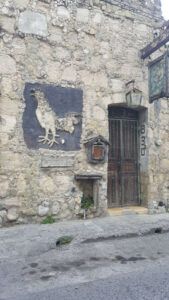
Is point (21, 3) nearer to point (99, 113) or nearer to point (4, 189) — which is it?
point (99, 113)

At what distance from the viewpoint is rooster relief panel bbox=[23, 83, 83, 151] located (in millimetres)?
4738

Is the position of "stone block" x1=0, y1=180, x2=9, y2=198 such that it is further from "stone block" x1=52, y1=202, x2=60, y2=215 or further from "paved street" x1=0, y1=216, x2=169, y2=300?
"stone block" x1=52, y1=202, x2=60, y2=215

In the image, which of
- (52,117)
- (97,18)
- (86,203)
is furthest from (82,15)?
(86,203)

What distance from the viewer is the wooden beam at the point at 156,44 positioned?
5.11 meters

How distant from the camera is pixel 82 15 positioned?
5254 millimetres

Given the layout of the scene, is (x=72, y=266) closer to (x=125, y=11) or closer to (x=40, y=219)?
(x=40, y=219)

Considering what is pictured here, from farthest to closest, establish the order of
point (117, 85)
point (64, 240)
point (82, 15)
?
point (117, 85), point (82, 15), point (64, 240)

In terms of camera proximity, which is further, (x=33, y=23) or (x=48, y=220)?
(x=33, y=23)

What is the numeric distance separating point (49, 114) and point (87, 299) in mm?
3155

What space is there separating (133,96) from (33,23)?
7.14 feet

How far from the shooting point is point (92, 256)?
3.34m

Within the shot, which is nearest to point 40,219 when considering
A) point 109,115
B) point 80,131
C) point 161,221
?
point 80,131

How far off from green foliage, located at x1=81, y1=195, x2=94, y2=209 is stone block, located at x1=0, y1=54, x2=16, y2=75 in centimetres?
247

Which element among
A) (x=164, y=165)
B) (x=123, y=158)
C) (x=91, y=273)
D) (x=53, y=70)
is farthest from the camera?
(x=164, y=165)
